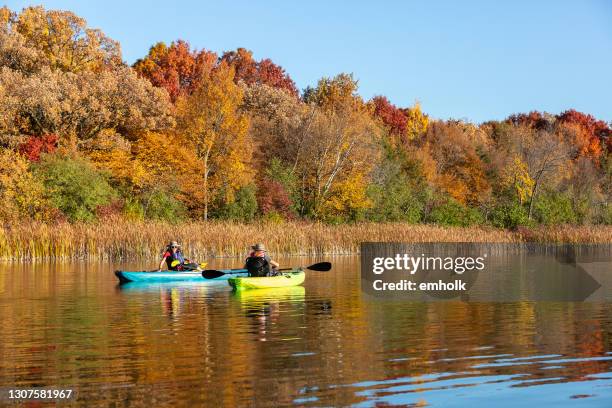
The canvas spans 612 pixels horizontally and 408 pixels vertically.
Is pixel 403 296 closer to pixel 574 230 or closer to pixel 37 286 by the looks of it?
pixel 37 286

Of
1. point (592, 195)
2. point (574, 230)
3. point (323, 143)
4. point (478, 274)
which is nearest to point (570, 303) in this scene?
point (478, 274)

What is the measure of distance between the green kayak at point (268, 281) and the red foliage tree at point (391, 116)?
57.2 meters

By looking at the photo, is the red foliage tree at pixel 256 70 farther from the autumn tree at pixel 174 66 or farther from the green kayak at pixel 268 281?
the green kayak at pixel 268 281

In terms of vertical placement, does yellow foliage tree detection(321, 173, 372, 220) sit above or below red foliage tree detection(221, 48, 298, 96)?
below

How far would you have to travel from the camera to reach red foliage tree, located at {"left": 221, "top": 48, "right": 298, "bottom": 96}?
89188mm

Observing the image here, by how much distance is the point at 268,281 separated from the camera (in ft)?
87.2

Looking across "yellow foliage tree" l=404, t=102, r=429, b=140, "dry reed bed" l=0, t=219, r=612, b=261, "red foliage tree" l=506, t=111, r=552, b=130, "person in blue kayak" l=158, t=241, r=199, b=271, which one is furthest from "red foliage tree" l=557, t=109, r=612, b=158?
"person in blue kayak" l=158, t=241, r=199, b=271

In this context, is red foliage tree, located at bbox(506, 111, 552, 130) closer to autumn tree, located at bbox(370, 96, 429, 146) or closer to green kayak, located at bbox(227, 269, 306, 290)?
autumn tree, located at bbox(370, 96, 429, 146)

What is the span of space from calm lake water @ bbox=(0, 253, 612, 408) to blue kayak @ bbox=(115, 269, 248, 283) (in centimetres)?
377

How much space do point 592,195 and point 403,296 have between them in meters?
53.5

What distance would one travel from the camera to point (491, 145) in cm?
8731

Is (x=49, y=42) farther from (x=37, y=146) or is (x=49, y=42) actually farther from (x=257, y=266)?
(x=257, y=266)

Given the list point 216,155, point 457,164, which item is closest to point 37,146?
point 216,155

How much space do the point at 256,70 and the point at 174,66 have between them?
1289cm
